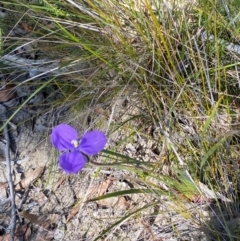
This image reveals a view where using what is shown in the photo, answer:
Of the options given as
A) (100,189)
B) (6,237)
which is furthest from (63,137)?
(6,237)

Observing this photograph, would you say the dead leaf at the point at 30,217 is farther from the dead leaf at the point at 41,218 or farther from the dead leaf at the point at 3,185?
the dead leaf at the point at 3,185

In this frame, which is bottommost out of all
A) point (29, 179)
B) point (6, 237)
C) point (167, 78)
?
point (6, 237)

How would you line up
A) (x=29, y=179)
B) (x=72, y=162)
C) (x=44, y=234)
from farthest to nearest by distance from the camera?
1. (x=29, y=179)
2. (x=44, y=234)
3. (x=72, y=162)

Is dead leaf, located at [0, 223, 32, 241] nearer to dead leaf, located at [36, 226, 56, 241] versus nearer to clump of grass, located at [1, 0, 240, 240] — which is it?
dead leaf, located at [36, 226, 56, 241]

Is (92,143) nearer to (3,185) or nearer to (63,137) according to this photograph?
(63,137)

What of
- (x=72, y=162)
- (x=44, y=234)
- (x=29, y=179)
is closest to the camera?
(x=72, y=162)

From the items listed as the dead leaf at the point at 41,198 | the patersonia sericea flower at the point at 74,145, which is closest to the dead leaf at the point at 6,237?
the dead leaf at the point at 41,198

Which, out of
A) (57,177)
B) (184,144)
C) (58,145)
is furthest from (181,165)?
(58,145)

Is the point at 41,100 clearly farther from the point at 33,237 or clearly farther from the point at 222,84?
the point at 222,84
